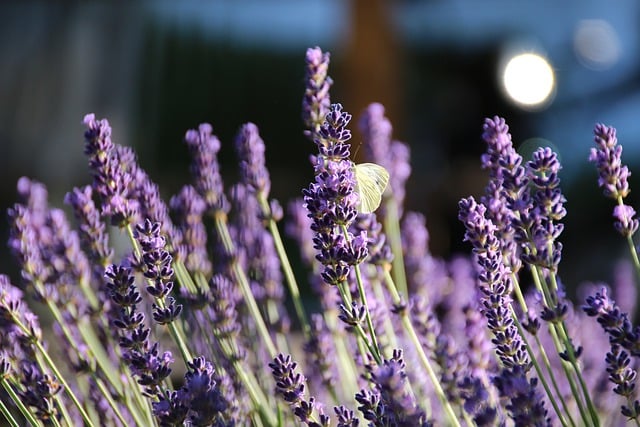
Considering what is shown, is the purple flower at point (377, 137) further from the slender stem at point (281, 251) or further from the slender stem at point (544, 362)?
the slender stem at point (544, 362)

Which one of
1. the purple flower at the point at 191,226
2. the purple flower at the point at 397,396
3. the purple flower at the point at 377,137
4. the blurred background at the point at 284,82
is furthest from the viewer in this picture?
the blurred background at the point at 284,82

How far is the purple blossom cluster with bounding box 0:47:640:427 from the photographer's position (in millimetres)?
802

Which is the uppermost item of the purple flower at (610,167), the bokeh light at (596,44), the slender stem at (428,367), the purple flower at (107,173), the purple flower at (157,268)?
the bokeh light at (596,44)

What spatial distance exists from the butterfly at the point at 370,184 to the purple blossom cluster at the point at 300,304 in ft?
0.03

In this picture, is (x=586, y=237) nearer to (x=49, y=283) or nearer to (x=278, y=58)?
(x=278, y=58)

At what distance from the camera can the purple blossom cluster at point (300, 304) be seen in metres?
0.80

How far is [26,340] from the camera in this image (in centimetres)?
94

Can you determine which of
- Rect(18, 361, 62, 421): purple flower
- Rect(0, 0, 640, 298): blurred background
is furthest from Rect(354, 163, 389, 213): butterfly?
Rect(0, 0, 640, 298): blurred background

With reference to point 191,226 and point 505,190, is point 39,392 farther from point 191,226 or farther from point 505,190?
point 505,190

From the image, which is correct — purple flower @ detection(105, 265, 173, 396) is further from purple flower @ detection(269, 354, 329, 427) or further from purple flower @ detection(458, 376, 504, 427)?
purple flower @ detection(458, 376, 504, 427)

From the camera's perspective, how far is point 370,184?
0.91 meters

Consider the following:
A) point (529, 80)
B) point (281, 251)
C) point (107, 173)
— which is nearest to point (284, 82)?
point (529, 80)

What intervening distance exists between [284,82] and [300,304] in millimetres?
5501

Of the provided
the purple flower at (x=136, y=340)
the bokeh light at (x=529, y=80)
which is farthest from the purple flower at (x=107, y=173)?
the bokeh light at (x=529, y=80)
